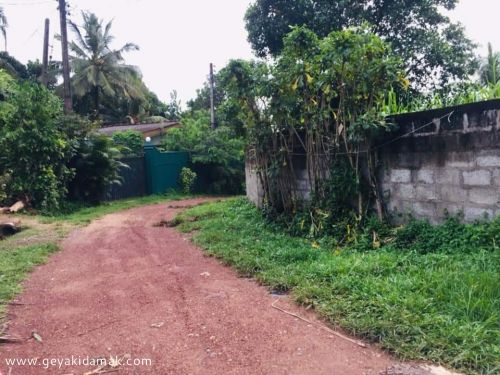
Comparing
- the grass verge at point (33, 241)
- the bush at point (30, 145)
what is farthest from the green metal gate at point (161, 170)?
the bush at point (30, 145)

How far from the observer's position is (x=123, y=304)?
3.87m

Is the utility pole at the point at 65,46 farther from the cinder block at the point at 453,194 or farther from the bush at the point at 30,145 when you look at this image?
the cinder block at the point at 453,194

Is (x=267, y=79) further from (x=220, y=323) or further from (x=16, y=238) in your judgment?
(x=16, y=238)

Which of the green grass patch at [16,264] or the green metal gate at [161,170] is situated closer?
the green grass patch at [16,264]

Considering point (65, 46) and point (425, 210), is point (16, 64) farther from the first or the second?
point (425, 210)

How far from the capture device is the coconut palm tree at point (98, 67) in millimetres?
21484

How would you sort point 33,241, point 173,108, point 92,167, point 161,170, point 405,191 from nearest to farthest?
point 405,191
point 33,241
point 92,167
point 161,170
point 173,108

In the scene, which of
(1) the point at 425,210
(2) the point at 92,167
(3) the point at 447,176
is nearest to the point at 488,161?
(3) the point at 447,176

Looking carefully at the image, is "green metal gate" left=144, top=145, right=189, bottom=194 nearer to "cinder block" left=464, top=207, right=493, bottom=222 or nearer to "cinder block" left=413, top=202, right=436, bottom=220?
"cinder block" left=413, top=202, right=436, bottom=220

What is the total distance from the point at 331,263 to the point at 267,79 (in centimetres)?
329

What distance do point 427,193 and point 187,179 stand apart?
1126 centimetres

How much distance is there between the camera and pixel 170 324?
3.33 meters

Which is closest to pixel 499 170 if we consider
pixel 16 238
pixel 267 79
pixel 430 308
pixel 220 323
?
pixel 430 308

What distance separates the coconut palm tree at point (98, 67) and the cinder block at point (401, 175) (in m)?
19.3
